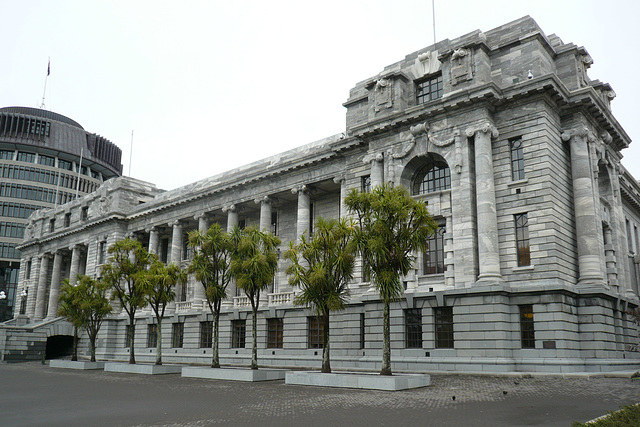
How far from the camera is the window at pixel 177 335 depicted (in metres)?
52.6

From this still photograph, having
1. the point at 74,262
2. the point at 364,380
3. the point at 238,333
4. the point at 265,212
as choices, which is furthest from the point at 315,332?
the point at 74,262

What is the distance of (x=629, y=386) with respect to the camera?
22.6 metres

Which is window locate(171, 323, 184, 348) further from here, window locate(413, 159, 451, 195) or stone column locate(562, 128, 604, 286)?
stone column locate(562, 128, 604, 286)

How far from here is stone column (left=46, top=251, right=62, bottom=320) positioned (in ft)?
233

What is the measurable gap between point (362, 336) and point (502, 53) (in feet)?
66.8

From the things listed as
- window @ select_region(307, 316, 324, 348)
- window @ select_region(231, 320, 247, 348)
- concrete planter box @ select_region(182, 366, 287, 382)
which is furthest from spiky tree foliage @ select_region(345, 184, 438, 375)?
window @ select_region(231, 320, 247, 348)

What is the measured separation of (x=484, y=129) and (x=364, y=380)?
17518 millimetres

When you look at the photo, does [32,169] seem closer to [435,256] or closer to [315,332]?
[315,332]

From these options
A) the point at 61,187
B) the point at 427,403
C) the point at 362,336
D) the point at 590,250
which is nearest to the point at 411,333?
the point at 362,336

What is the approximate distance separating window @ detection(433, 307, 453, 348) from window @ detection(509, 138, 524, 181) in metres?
8.84

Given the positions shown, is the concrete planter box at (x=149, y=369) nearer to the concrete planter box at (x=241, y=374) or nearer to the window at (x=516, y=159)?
the concrete planter box at (x=241, y=374)

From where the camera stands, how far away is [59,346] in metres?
A: 68.6

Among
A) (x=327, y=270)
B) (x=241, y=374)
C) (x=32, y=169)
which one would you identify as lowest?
(x=241, y=374)

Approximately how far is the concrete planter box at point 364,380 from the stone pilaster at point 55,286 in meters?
55.4
